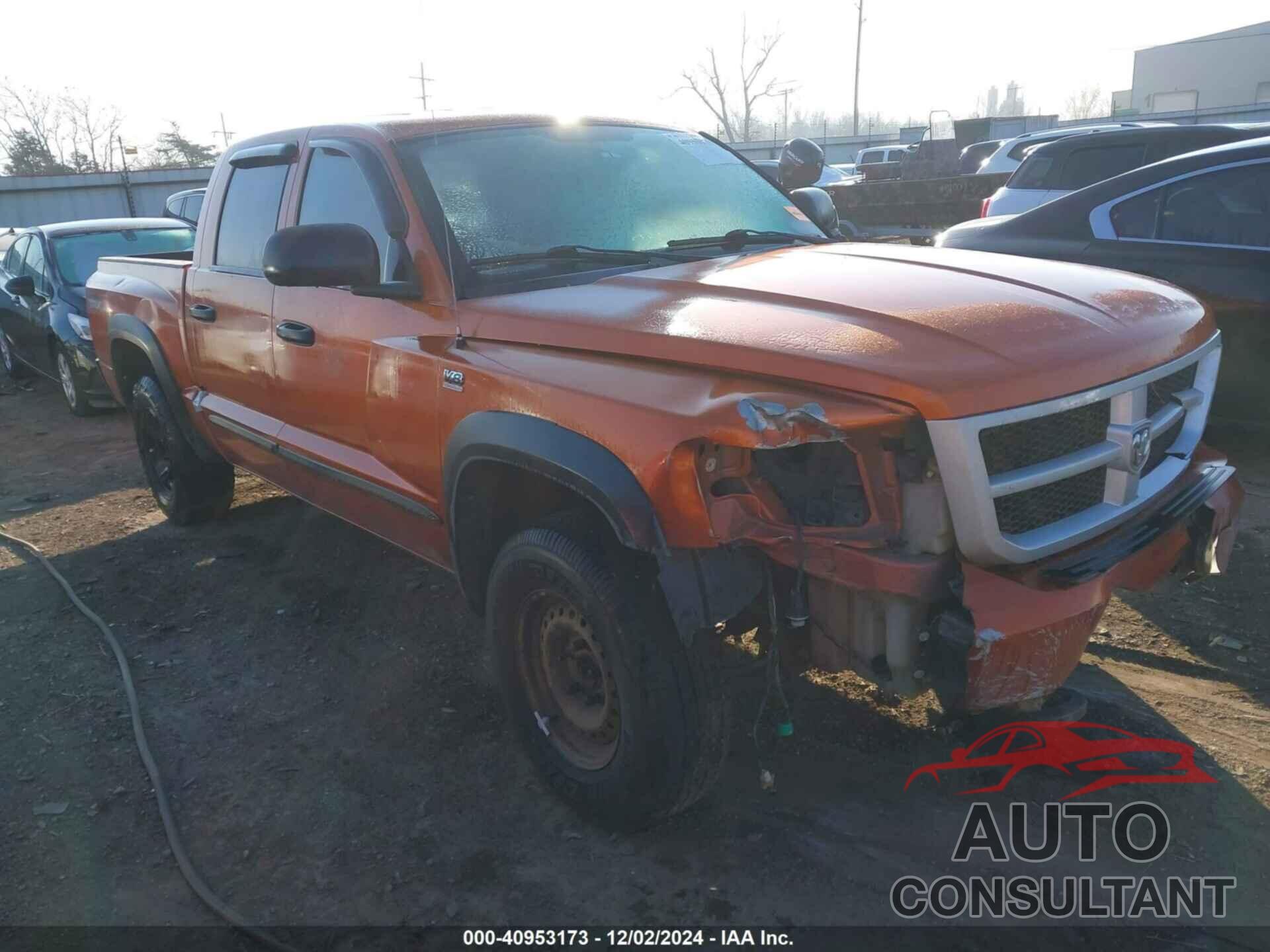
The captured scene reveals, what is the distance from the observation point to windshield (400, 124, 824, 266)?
10.7 feet

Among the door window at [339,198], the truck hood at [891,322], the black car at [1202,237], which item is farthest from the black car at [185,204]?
the truck hood at [891,322]

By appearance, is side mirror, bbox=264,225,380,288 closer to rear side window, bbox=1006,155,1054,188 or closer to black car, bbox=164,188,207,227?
rear side window, bbox=1006,155,1054,188

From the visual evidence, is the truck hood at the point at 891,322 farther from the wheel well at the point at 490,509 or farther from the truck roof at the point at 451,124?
the truck roof at the point at 451,124

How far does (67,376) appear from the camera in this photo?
9016 millimetres

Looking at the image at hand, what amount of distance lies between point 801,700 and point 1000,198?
254 inches

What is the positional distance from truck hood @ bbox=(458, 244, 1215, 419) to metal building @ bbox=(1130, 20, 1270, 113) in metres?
60.3

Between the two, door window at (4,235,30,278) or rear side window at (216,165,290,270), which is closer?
rear side window at (216,165,290,270)

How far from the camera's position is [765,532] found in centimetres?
231

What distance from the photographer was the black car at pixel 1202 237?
16.0 feet

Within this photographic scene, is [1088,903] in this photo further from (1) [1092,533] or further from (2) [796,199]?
(2) [796,199]

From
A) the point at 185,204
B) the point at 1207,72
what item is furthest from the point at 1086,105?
the point at 185,204

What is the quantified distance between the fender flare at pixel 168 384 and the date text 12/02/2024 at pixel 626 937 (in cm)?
340

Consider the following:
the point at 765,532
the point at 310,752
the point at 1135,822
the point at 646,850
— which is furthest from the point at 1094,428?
the point at 310,752

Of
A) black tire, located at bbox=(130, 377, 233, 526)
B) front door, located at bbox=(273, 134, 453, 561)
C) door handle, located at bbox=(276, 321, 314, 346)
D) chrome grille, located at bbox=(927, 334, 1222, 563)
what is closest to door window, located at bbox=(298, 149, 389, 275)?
front door, located at bbox=(273, 134, 453, 561)
